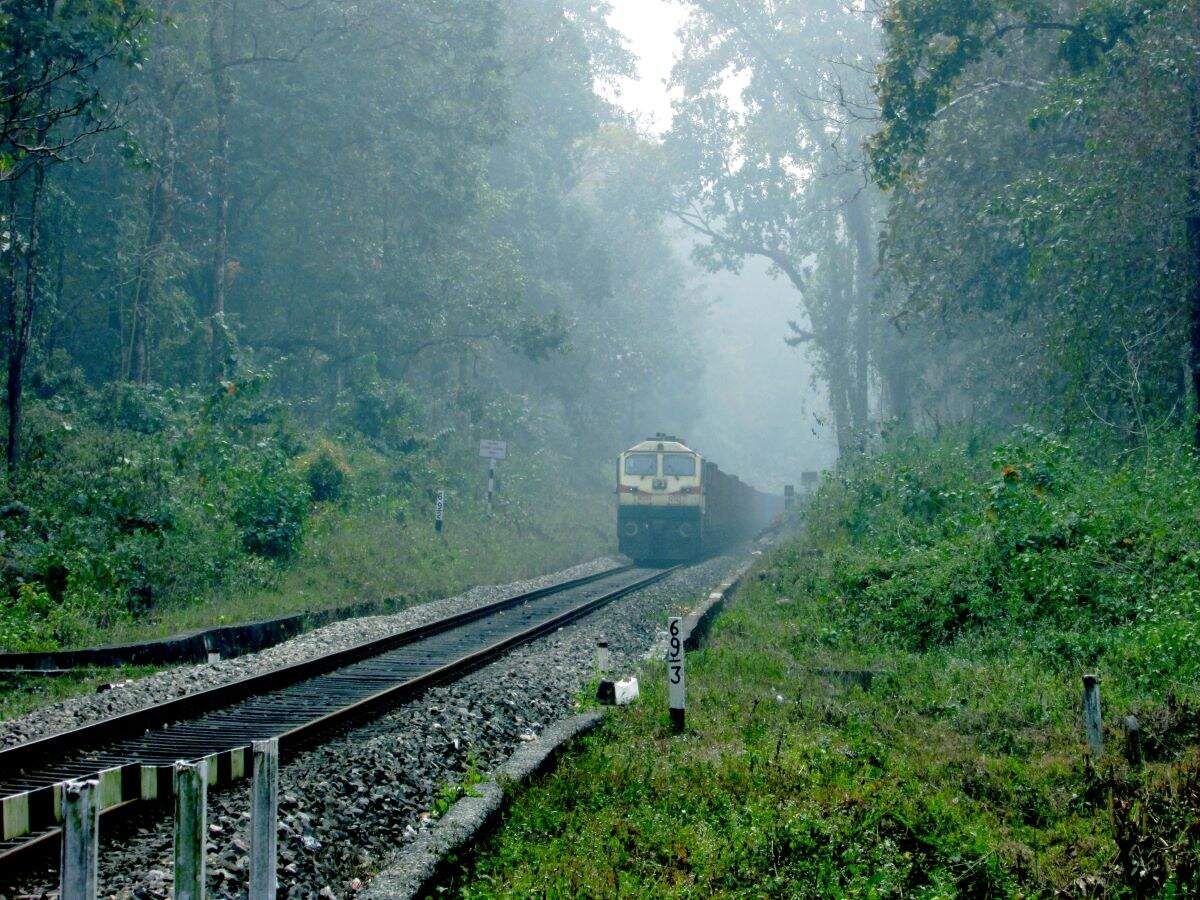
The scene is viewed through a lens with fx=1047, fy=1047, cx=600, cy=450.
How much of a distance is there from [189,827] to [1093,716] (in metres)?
5.41

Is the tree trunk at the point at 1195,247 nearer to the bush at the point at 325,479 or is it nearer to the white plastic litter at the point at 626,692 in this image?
the white plastic litter at the point at 626,692

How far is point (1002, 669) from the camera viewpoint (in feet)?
28.1

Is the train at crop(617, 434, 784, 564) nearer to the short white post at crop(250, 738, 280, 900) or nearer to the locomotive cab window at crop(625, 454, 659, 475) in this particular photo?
the locomotive cab window at crop(625, 454, 659, 475)

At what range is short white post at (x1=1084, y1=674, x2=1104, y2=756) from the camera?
243 inches

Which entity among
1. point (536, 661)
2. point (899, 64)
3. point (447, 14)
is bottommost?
point (536, 661)

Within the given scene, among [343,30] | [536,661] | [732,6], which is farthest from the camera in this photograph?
[732,6]

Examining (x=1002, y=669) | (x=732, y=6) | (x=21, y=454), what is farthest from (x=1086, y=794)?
(x=732, y=6)

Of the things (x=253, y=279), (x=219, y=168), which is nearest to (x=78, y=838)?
(x=219, y=168)

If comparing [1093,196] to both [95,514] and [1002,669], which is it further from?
[95,514]

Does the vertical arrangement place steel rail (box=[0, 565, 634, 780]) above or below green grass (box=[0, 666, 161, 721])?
above

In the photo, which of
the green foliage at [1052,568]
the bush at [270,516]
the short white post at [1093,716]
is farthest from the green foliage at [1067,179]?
the bush at [270,516]

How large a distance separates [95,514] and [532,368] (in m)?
33.3

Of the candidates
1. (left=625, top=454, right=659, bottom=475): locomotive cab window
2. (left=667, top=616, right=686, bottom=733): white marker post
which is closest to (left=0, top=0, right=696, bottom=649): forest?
(left=625, top=454, right=659, bottom=475): locomotive cab window

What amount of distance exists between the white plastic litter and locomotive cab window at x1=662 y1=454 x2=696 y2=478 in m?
18.7
